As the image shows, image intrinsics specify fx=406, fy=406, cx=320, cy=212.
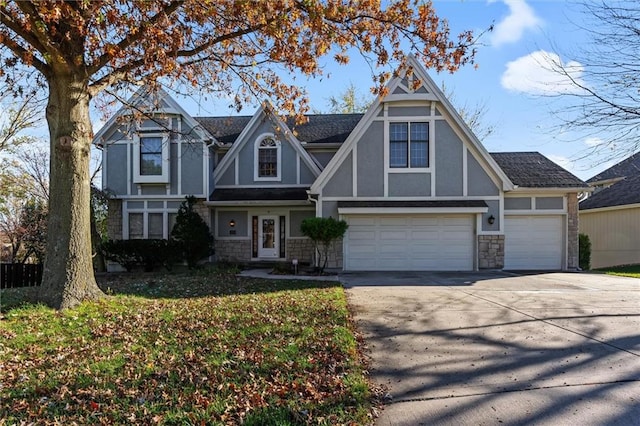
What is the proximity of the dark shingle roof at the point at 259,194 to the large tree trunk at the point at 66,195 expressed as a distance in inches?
361

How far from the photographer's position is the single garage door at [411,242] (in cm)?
1466

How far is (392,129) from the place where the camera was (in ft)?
48.1

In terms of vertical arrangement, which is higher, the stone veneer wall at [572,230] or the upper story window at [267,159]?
the upper story window at [267,159]

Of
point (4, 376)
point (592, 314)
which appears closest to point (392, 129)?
point (592, 314)

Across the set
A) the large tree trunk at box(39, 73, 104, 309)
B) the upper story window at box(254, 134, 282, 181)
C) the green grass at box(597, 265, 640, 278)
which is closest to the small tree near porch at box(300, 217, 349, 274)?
the upper story window at box(254, 134, 282, 181)

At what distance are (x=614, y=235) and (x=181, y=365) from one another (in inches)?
925

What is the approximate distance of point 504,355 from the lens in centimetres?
502

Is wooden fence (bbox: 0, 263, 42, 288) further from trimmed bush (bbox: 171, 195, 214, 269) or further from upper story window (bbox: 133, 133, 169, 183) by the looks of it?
upper story window (bbox: 133, 133, 169, 183)

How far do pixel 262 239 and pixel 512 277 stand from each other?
9.66 m

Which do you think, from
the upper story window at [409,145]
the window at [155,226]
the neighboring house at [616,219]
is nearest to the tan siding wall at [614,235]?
the neighboring house at [616,219]

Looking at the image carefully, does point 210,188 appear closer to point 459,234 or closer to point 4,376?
point 459,234

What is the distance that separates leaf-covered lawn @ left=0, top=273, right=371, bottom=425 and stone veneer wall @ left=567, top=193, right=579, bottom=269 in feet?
38.5

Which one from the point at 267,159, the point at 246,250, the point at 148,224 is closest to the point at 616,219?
the point at 267,159

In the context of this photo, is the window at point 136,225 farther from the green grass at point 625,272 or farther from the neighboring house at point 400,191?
the green grass at point 625,272
